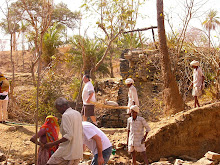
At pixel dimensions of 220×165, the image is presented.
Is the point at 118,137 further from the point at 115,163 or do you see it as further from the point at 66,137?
the point at 66,137

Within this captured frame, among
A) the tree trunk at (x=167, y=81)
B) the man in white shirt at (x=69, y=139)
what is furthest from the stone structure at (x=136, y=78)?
the man in white shirt at (x=69, y=139)

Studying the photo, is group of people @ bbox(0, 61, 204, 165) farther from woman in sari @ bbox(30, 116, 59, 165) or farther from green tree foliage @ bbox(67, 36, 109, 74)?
green tree foliage @ bbox(67, 36, 109, 74)

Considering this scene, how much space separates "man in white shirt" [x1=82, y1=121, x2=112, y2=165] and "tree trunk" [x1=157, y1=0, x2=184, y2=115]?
16.1 feet

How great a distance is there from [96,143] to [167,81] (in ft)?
17.5

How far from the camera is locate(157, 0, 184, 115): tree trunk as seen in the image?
26.5 feet

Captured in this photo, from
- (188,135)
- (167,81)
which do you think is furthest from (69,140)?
(167,81)

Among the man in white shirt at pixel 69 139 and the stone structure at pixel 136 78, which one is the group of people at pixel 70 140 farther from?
the stone structure at pixel 136 78

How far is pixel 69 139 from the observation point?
315 centimetres

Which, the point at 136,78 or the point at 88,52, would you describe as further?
the point at 88,52

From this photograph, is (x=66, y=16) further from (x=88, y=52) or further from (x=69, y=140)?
(x=69, y=140)

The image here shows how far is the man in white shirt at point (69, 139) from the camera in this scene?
3154 millimetres

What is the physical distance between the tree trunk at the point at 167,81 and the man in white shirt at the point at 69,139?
17.5 ft

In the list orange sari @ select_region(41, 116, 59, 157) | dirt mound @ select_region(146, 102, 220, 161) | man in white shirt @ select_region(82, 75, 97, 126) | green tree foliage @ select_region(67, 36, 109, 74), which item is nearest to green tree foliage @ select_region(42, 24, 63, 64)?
green tree foliage @ select_region(67, 36, 109, 74)

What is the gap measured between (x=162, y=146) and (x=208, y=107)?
5.56 ft
